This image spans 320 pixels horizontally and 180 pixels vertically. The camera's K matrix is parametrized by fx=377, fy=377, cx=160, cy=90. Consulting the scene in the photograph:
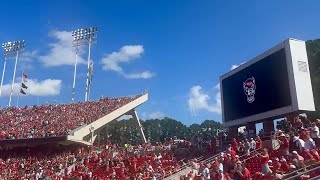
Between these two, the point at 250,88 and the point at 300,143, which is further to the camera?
the point at 250,88

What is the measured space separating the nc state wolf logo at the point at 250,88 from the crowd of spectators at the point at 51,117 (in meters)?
15.5

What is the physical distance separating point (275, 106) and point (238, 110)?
4134mm

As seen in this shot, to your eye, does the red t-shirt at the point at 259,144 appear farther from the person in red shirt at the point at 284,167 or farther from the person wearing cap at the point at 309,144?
the person in red shirt at the point at 284,167

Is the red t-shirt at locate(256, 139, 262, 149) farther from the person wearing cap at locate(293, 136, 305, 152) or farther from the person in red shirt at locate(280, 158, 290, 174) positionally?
the person in red shirt at locate(280, 158, 290, 174)

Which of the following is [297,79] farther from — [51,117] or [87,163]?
[51,117]

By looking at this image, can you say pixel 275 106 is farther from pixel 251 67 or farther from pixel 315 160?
pixel 315 160

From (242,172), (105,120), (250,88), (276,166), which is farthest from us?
(105,120)

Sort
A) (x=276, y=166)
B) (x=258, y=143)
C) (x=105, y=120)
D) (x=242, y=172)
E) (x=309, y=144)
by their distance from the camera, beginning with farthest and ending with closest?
(x=105, y=120)
(x=258, y=143)
(x=309, y=144)
(x=242, y=172)
(x=276, y=166)

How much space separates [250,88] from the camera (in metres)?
22.9

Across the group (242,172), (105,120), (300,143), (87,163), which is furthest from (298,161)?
(105,120)

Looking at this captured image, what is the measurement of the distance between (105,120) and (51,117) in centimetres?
620

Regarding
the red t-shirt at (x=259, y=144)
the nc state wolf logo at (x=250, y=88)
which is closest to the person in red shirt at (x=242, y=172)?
the red t-shirt at (x=259, y=144)

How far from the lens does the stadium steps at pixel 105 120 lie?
31.4m

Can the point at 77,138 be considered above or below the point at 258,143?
above
